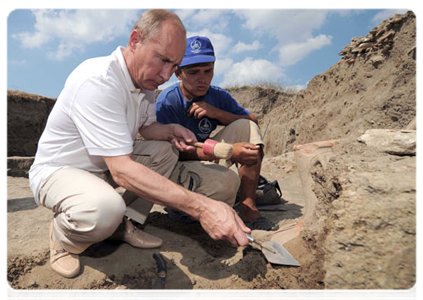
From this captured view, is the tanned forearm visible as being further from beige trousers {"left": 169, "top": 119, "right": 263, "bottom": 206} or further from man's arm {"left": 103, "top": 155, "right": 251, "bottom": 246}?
beige trousers {"left": 169, "top": 119, "right": 263, "bottom": 206}

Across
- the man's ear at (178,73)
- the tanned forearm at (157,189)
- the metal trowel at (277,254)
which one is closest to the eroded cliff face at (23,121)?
the man's ear at (178,73)

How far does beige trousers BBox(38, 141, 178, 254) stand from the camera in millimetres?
1599

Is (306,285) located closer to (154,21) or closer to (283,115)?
(154,21)

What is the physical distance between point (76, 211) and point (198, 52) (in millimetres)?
1749

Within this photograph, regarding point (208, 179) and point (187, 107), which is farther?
point (187, 107)

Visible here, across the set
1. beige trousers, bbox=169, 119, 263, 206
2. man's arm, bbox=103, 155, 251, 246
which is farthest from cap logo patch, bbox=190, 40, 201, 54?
man's arm, bbox=103, 155, 251, 246

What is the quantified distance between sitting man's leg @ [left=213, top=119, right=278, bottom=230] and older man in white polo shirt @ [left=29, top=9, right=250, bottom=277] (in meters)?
1.08

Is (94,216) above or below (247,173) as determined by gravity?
below

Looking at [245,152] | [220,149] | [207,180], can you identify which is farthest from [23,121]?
[220,149]

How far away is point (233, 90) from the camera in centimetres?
1324

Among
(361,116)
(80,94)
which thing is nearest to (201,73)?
(80,94)

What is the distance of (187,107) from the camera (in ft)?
9.46

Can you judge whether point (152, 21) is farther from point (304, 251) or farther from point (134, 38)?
point (304, 251)

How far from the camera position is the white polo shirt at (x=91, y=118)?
1.56m
